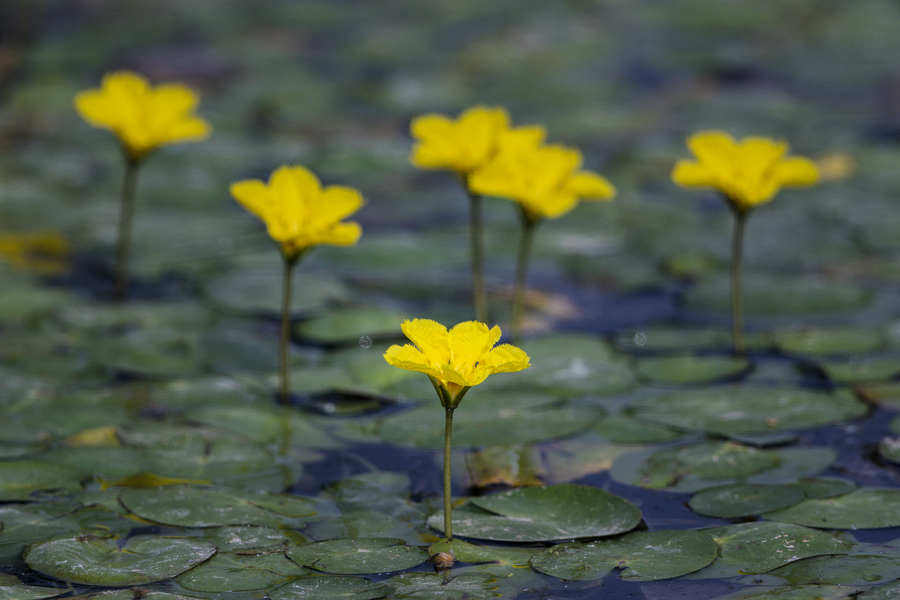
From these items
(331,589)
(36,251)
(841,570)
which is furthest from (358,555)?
(36,251)

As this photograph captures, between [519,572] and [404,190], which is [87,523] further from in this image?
[404,190]

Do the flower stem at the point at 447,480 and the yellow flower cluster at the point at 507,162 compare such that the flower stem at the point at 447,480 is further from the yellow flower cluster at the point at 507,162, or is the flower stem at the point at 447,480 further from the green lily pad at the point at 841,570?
the yellow flower cluster at the point at 507,162

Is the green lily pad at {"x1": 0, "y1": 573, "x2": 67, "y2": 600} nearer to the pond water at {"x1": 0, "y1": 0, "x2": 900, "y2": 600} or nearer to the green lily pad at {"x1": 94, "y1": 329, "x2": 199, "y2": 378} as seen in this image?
the pond water at {"x1": 0, "y1": 0, "x2": 900, "y2": 600}

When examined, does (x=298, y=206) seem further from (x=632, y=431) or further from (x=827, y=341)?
(x=827, y=341)

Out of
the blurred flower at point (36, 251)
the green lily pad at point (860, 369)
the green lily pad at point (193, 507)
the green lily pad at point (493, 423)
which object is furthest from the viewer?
the blurred flower at point (36, 251)

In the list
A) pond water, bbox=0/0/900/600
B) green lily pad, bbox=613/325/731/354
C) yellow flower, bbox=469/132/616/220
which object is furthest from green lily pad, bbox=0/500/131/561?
green lily pad, bbox=613/325/731/354

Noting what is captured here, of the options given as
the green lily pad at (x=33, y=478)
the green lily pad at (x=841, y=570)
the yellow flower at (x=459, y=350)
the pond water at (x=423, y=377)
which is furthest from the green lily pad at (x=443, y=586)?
the green lily pad at (x=33, y=478)
